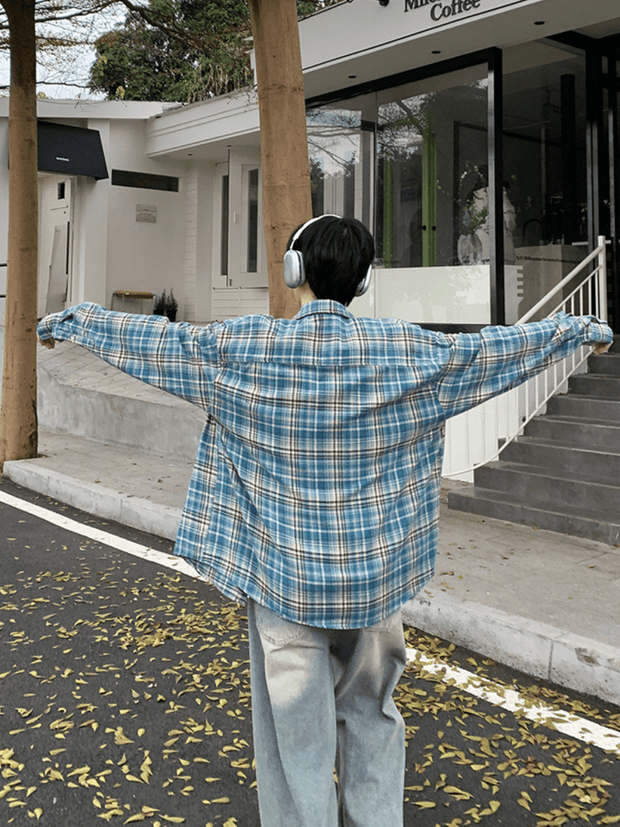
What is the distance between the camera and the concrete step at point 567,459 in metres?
6.63

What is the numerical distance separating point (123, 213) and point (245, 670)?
15.6 meters

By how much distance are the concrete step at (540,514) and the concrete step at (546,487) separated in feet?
0.16

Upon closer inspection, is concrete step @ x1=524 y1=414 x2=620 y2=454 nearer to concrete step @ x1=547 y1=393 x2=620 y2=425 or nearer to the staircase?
the staircase

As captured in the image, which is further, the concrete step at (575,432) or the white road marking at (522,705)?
Answer: the concrete step at (575,432)

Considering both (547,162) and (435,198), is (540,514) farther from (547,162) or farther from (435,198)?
(547,162)

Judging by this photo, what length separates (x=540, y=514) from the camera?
660 centimetres

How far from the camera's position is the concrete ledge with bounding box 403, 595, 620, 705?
12.6 feet

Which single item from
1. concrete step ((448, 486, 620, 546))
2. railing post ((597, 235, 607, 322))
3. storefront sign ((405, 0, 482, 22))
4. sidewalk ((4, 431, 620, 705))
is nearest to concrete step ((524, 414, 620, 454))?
concrete step ((448, 486, 620, 546))

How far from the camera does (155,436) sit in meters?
10.1

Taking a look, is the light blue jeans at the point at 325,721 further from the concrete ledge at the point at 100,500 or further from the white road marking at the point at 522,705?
the concrete ledge at the point at 100,500

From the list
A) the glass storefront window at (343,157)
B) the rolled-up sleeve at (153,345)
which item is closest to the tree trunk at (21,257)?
the glass storefront window at (343,157)

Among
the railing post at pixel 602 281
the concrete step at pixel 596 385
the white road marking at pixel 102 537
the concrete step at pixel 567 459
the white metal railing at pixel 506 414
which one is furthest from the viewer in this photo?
the railing post at pixel 602 281

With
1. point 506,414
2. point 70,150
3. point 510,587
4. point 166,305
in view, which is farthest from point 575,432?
point 70,150

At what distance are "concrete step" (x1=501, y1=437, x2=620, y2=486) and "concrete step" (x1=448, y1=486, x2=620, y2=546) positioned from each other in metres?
0.38
